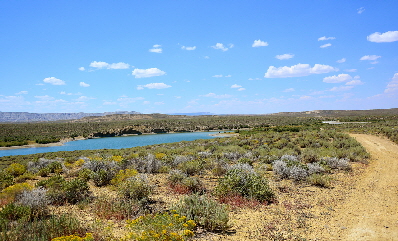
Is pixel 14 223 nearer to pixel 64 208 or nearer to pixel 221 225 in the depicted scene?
pixel 64 208

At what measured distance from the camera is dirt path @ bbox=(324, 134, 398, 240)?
5.81 metres

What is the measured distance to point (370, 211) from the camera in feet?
23.7

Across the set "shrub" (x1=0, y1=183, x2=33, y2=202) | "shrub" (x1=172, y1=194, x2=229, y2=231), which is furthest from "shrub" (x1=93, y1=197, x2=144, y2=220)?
"shrub" (x1=0, y1=183, x2=33, y2=202)

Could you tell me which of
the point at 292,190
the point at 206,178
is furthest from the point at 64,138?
the point at 292,190

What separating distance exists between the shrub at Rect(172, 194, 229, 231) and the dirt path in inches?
99.8

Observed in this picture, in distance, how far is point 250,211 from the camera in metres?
7.45

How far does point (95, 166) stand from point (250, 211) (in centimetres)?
882

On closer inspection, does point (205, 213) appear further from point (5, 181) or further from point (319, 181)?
point (5, 181)

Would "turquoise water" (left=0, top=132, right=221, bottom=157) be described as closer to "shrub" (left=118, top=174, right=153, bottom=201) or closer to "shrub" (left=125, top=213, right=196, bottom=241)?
"shrub" (left=118, top=174, right=153, bottom=201)

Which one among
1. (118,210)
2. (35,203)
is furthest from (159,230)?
(35,203)

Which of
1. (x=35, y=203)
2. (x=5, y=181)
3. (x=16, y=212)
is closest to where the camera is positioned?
(x=16, y=212)

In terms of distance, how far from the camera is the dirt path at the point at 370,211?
5.81 meters

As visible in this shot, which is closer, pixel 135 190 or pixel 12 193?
pixel 12 193

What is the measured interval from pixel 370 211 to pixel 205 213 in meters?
5.25
